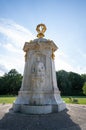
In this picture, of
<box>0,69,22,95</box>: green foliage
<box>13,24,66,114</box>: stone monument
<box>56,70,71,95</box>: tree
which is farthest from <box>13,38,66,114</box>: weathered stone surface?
<box>0,69,22,95</box>: green foliage

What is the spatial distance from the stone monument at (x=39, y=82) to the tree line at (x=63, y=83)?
157 ft

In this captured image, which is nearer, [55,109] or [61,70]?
[55,109]

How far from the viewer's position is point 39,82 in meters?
10.7

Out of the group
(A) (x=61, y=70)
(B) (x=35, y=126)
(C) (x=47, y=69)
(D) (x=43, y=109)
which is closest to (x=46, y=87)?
(C) (x=47, y=69)

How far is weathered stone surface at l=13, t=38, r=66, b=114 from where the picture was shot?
32.2 ft

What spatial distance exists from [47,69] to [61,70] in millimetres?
55195

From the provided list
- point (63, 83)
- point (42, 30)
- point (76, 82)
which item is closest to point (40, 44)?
point (42, 30)

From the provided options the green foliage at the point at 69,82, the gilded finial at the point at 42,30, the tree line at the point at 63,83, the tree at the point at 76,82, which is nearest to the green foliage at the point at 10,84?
the tree line at the point at 63,83

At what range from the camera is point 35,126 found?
6.62m

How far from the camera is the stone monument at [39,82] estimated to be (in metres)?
9.82

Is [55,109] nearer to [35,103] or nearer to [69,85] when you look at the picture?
[35,103]

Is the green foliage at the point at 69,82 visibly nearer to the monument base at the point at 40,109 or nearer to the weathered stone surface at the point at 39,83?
the weathered stone surface at the point at 39,83

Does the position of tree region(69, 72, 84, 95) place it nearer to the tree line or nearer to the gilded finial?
the tree line

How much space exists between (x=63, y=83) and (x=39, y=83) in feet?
160
